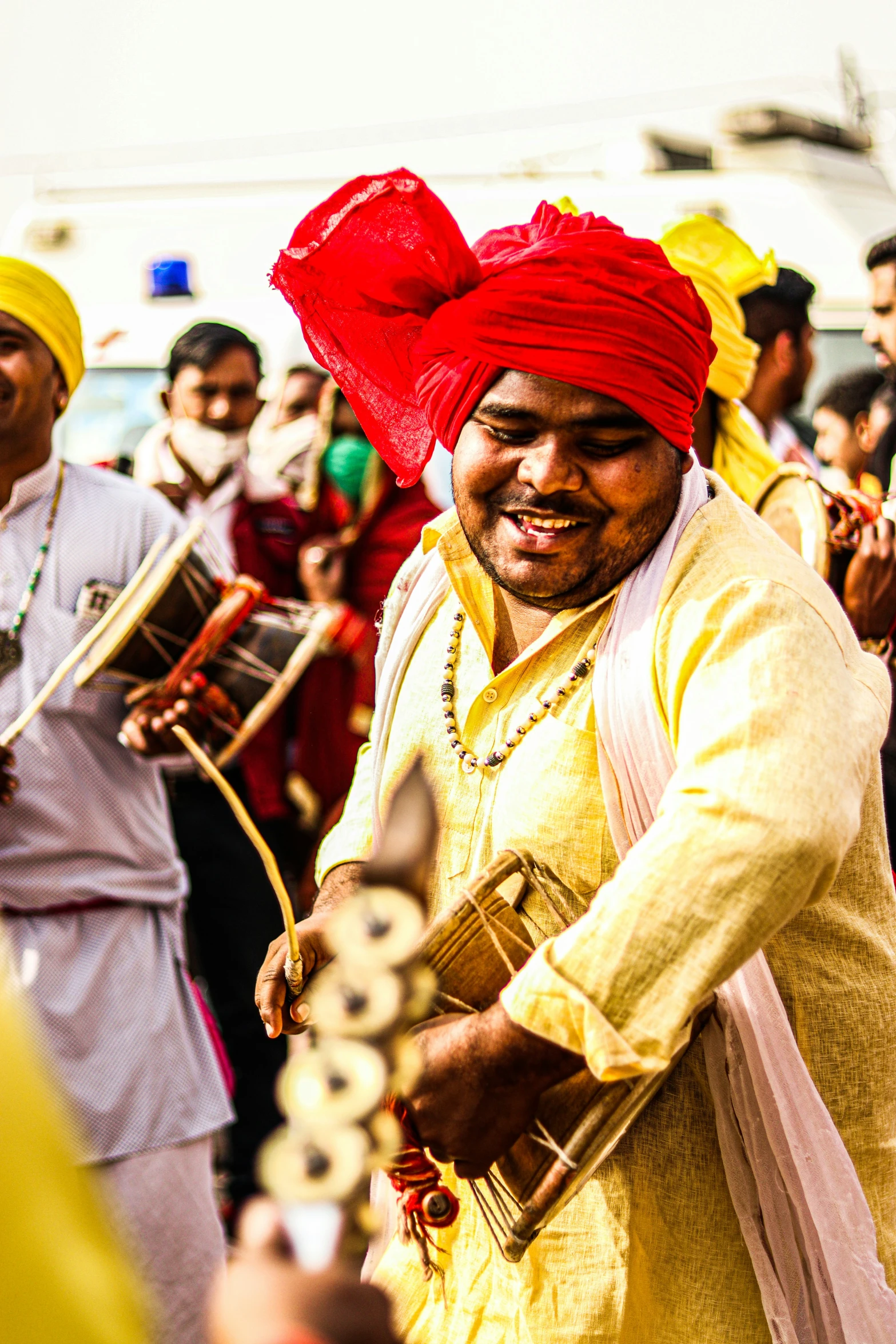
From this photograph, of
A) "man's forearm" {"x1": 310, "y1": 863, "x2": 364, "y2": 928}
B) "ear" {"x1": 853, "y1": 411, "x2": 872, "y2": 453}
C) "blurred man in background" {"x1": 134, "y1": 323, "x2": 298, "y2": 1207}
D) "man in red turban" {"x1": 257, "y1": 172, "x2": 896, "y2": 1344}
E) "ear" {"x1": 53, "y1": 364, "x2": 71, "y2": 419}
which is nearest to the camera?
"man in red turban" {"x1": 257, "y1": 172, "x2": 896, "y2": 1344}

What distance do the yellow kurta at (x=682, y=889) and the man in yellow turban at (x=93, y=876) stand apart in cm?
129

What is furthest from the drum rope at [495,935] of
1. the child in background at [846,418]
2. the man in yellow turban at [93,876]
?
the child in background at [846,418]

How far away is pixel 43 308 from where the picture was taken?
3445 millimetres

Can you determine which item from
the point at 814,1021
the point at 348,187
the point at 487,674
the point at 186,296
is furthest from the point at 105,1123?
the point at 186,296

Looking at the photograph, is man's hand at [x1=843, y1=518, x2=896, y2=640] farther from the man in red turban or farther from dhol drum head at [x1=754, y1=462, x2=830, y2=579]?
the man in red turban

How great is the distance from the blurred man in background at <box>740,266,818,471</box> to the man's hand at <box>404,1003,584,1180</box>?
3462 millimetres

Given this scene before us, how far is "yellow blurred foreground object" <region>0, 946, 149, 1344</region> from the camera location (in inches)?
28.5

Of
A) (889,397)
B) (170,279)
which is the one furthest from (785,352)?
(170,279)

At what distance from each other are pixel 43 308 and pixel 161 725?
1144 mm

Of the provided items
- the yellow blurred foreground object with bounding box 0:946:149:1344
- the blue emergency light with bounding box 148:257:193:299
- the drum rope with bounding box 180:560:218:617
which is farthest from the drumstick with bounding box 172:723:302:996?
the blue emergency light with bounding box 148:257:193:299

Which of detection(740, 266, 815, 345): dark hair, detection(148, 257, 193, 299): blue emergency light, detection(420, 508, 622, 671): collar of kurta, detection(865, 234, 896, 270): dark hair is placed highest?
detection(148, 257, 193, 299): blue emergency light

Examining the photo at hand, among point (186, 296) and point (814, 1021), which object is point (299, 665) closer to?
point (814, 1021)

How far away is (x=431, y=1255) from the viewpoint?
1.91 meters

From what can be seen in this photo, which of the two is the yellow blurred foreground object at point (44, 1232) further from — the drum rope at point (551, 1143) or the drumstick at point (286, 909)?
the drumstick at point (286, 909)
